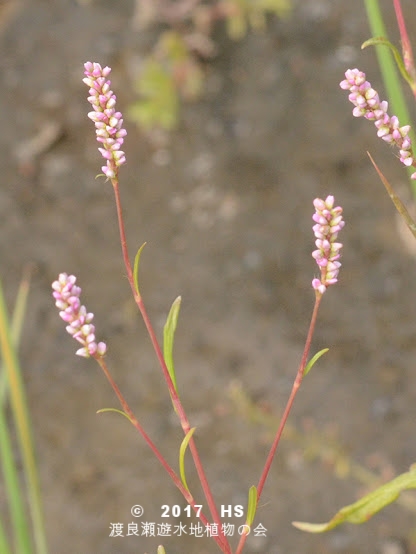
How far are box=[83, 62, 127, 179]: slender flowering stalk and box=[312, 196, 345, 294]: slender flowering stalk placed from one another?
0.12 meters

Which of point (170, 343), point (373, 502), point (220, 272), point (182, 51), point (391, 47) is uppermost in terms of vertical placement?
point (182, 51)

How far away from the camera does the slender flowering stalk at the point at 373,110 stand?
427 mm

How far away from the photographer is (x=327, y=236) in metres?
0.42

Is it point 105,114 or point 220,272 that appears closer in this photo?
point 105,114

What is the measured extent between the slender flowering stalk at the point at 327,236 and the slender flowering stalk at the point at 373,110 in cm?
6

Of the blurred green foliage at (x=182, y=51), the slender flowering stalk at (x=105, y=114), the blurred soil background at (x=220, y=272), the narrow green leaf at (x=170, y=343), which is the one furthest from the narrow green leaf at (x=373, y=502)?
the blurred green foliage at (x=182, y=51)

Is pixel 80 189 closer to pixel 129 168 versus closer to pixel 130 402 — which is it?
pixel 129 168

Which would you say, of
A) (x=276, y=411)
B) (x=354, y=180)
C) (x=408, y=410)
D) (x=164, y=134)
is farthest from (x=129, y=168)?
(x=408, y=410)

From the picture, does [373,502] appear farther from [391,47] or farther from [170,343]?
[391,47]

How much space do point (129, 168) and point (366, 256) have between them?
0.65 metres

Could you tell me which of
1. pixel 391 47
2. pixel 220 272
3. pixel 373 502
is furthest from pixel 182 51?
pixel 373 502

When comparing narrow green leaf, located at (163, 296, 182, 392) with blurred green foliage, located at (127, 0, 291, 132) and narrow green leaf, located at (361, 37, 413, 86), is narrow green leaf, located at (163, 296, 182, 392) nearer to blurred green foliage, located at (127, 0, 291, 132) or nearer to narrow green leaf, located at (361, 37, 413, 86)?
narrow green leaf, located at (361, 37, 413, 86)

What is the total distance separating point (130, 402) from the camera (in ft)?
5.37

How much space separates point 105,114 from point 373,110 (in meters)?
0.16
